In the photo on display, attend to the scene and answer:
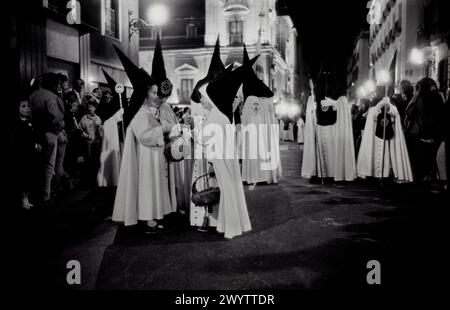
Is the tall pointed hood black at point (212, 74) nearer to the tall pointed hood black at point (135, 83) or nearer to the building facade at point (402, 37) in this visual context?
the tall pointed hood black at point (135, 83)

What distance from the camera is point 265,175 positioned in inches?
403

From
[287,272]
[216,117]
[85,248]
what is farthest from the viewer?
[216,117]

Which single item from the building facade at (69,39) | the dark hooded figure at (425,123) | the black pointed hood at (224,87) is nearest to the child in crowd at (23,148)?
the building facade at (69,39)

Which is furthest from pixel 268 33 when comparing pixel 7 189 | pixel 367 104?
pixel 7 189

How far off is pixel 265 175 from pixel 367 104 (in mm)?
4094

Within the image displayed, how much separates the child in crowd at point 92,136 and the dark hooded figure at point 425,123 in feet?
24.2

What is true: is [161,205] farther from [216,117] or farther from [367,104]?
[367,104]

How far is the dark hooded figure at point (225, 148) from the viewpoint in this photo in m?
5.31

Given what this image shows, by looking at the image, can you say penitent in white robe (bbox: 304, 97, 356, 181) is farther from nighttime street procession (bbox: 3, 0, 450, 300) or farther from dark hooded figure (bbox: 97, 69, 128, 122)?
dark hooded figure (bbox: 97, 69, 128, 122)

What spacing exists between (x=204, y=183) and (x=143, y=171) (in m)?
0.93

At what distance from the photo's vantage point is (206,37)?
37.7 m

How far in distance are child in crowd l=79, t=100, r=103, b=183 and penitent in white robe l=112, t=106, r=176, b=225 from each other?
3.98 meters

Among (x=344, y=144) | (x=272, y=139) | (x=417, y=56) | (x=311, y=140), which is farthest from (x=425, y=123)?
(x=417, y=56)

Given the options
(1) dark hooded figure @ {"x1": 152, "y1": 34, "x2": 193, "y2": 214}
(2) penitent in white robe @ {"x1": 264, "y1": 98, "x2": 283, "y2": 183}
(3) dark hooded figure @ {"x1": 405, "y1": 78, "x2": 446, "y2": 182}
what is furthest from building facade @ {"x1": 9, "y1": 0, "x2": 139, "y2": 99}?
(3) dark hooded figure @ {"x1": 405, "y1": 78, "x2": 446, "y2": 182}
